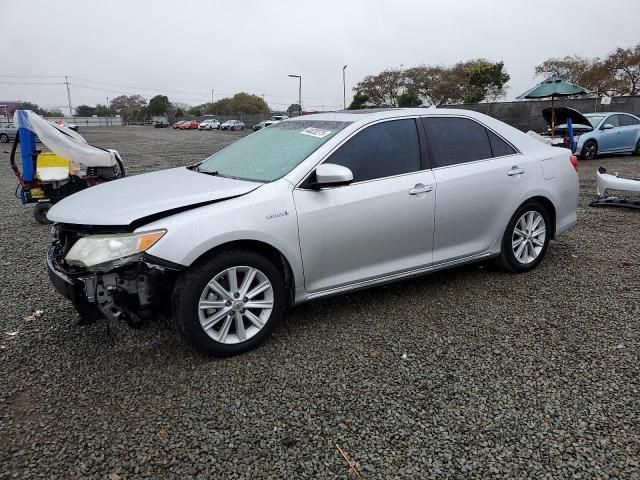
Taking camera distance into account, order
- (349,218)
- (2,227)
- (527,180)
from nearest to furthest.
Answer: (349,218) → (527,180) → (2,227)

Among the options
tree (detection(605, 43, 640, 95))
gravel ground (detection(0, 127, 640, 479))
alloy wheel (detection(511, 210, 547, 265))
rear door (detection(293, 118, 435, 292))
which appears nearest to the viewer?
gravel ground (detection(0, 127, 640, 479))

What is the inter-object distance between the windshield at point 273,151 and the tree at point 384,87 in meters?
60.6

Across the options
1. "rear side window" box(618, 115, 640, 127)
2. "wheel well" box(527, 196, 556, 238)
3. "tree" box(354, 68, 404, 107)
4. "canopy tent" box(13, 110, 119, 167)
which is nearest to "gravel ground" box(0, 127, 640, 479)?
"wheel well" box(527, 196, 556, 238)

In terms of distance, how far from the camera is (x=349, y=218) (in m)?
3.47

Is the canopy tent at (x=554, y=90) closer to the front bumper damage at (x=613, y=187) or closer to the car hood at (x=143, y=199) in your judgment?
the front bumper damage at (x=613, y=187)

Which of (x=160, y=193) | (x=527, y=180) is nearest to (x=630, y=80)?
(x=527, y=180)

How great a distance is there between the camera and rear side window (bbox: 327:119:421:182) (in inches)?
142

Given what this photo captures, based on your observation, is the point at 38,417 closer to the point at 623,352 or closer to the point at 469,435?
the point at 469,435

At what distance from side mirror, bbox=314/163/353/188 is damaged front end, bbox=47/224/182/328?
1.09m

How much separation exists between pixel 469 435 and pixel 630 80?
2003 inches

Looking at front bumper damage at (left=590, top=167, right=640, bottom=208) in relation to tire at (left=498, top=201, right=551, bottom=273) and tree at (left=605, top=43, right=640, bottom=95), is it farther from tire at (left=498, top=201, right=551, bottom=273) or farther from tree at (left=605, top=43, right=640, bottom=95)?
tree at (left=605, top=43, right=640, bottom=95)

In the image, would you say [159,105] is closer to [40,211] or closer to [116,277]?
[40,211]

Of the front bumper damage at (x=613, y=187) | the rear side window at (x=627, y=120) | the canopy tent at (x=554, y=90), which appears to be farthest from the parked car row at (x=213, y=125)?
the front bumper damage at (x=613, y=187)

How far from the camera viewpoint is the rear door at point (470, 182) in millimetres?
3990
